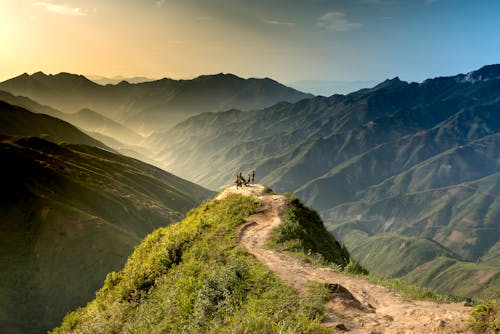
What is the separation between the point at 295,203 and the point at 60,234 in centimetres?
10657

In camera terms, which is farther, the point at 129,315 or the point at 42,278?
the point at 42,278

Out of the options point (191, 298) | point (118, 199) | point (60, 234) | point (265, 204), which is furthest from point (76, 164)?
point (191, 298)

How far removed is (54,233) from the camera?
391ft

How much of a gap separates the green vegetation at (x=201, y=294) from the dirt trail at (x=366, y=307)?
38.1 inches

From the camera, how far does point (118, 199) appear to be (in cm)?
16412

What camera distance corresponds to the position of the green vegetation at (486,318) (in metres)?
13.1

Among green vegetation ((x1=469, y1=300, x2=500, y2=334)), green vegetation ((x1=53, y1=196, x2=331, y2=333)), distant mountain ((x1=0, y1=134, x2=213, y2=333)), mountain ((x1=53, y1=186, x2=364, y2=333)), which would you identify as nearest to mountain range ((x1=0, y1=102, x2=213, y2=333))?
distant mountain ((x1=0, y1=134, x2=213, y2=333))

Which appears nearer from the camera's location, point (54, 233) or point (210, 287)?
point (210, 287)

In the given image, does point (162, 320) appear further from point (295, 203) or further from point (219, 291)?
point (295, 203)

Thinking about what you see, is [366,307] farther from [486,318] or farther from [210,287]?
[210,287]

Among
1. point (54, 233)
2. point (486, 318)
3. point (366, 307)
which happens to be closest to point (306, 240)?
point (366, 307)

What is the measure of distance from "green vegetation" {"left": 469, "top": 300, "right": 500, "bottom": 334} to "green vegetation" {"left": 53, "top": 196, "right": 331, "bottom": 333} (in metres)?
5.63

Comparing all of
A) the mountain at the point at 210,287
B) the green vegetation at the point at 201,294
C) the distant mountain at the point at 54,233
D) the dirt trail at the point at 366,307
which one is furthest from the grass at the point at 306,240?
the distant mountain at the point at 54,233

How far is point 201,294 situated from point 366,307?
7.77 metres
